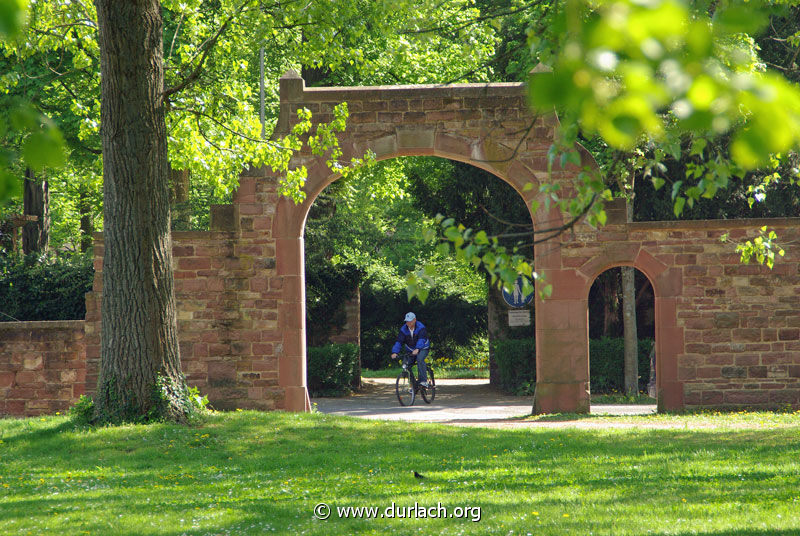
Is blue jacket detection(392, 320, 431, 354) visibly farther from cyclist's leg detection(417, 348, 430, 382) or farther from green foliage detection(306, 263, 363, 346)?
green foliage detection(306, 263, 363, 346)

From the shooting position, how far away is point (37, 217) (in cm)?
2250

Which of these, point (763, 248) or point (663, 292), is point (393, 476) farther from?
point (663, 292)

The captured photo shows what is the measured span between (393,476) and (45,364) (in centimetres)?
815

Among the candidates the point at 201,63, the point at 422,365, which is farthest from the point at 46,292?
the point at 201,63

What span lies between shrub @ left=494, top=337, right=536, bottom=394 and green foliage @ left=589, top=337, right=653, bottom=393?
4.59 feet

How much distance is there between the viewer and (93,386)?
40.7 ft

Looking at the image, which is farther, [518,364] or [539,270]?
[518,364]

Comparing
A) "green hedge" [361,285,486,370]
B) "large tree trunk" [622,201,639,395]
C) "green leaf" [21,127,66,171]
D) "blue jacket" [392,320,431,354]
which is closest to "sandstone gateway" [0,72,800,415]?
"blue jacket" [392,320,431,354]

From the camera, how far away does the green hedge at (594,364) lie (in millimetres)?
19578

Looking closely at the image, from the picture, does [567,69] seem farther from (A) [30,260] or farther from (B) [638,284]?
(B) [638,284]

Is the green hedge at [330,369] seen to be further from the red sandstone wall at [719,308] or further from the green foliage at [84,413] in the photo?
the green foliage at [84,413]

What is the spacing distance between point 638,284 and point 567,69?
1932cm

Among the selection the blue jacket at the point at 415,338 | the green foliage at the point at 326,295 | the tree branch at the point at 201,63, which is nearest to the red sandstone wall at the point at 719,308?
the blue jacket at the point at 415,338

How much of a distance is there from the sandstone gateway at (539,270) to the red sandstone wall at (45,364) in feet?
3.07
